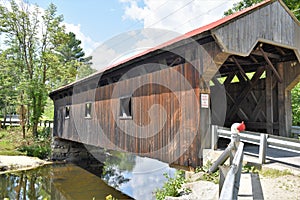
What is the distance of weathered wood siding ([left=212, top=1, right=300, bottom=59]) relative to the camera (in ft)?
18.6

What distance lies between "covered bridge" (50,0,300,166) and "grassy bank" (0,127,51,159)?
31.4 feet

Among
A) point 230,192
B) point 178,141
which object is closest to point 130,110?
point 178,141

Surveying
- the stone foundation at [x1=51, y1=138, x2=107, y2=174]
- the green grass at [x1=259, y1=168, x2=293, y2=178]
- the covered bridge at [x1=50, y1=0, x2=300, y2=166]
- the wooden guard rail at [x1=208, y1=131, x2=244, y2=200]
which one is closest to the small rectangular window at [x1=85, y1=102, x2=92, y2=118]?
the covered bridge at [x1=50, y1=0, x2=300, y2=166]

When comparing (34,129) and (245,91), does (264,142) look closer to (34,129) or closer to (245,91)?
(245,91)

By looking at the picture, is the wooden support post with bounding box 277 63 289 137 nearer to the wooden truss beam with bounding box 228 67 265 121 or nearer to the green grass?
the wooden truss beam with bounding box 228 67 265 121

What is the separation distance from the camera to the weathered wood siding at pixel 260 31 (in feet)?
18.6

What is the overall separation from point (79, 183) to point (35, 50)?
1522 centimetres

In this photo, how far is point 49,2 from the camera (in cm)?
2362

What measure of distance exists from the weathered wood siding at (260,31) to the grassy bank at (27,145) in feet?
56.6

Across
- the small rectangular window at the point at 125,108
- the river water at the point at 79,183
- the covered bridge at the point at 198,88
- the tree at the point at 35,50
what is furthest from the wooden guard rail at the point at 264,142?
the tree at the point at 35,50

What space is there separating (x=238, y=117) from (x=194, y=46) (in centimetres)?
414

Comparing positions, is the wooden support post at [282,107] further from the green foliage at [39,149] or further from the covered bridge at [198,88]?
the green foliage at [39,149]

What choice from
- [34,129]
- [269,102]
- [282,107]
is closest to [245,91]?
[269,102]

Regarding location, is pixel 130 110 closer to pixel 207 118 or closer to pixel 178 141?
pixel 178 141
